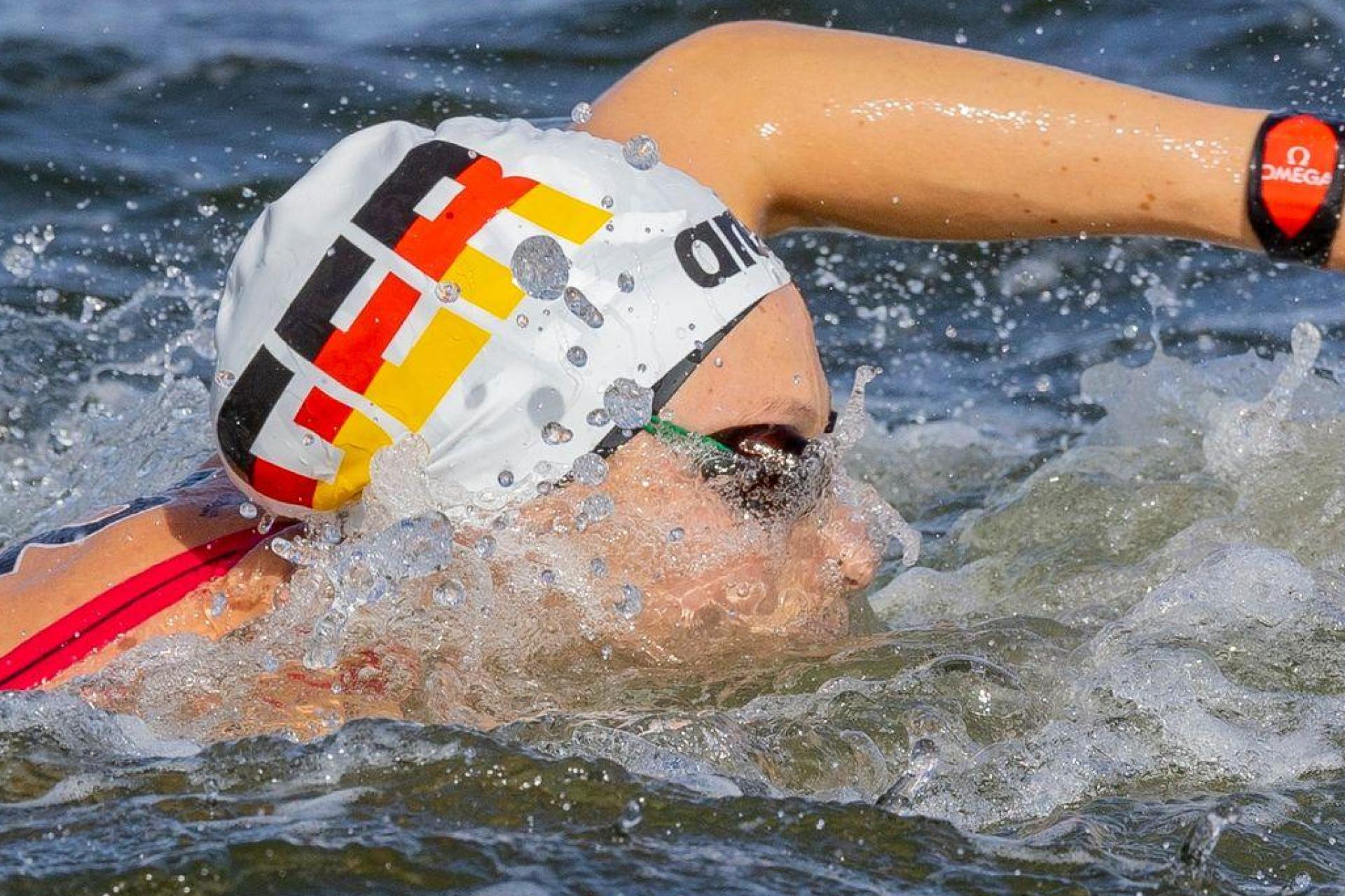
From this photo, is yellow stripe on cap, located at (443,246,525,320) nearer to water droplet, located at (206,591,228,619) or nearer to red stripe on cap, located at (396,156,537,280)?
red stripe on cap, located at (396,156,537,280)

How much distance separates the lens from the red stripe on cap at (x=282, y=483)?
2779 millimetres

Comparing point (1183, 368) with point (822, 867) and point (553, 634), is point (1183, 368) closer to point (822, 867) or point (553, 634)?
point (553, 634)

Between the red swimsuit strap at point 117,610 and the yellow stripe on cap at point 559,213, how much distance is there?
0.75 metres

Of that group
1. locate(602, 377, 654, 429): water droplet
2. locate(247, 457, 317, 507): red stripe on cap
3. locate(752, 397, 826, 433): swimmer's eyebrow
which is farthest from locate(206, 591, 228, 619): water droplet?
locate(752, 397, 826, 433): swimmer's eyebrow

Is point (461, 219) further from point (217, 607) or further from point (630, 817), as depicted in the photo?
point (630, 817)

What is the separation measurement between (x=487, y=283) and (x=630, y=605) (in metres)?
0.59

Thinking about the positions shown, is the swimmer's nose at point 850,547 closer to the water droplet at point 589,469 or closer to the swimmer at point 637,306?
the swimmer at point 637,306

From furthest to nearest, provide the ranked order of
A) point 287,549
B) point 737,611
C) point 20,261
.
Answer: point 20,261
point 737,611
point 287,549

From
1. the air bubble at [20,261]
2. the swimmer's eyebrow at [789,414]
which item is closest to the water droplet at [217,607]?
the swimmer's eyebrow at [789,414]

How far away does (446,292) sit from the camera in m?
2.64

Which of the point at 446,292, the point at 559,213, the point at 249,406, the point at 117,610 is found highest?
the point at 559,213

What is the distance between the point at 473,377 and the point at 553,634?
1.65 ft

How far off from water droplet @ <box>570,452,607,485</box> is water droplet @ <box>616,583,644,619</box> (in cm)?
22

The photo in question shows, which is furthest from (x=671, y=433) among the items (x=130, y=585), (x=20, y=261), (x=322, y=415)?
(x=20, y=261)
